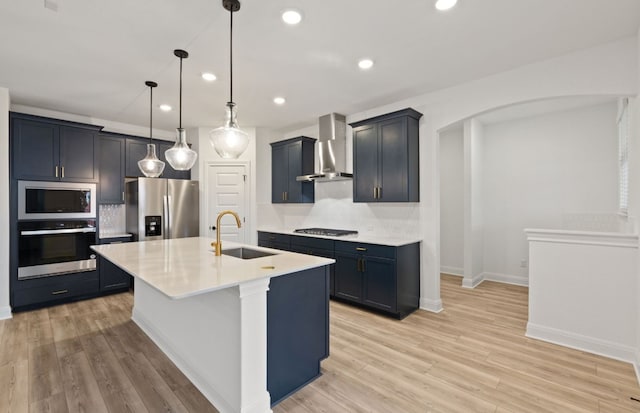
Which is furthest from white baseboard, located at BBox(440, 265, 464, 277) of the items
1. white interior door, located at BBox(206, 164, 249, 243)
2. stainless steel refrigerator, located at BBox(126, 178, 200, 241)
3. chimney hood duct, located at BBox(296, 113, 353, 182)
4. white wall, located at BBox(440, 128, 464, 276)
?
stainless steel refrigerator, located at BBox(126, 178, 200, 241)

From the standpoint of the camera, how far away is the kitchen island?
1826 mm

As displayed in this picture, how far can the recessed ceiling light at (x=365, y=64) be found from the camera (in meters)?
2.99

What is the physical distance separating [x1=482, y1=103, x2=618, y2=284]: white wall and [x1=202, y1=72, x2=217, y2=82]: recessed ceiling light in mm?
4605

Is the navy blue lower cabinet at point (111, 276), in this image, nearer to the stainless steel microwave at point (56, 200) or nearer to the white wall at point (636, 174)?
the stainless steel microwave at point (56, 200)

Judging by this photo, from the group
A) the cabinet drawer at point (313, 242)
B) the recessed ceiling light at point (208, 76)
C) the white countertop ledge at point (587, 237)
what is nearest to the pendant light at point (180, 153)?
the recessed ceiling light at point (208, 76)

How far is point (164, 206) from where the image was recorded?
4859 millimetres

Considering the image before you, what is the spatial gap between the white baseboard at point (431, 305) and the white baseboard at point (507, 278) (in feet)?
6.64

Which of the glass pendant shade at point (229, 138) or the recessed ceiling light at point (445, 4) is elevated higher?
the recessed ceiling light at point (445, 4)

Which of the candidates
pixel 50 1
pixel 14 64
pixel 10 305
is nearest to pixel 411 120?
pixel 50 1

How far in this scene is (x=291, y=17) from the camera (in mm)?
2264

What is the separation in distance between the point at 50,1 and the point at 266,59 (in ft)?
5.20

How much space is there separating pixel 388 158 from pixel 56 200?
4.46m

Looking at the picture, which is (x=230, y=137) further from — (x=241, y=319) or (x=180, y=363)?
(x=180, y=363)

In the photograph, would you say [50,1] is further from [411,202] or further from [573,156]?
[573,156]
